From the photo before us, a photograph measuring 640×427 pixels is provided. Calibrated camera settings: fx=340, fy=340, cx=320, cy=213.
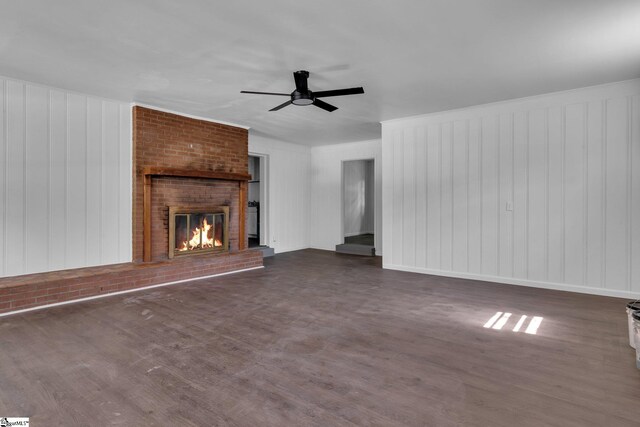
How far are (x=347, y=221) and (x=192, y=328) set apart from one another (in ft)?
23.2

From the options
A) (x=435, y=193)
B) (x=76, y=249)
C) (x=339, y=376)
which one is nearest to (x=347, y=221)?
(x=435, y=193)

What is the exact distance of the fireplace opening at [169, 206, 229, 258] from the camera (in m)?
5.26

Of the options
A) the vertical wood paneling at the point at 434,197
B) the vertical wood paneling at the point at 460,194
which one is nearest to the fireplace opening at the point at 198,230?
the vertical wood paneling at the point at 434,197

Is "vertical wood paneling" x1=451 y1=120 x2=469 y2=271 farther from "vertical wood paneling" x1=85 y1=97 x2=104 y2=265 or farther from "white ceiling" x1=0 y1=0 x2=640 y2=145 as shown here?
"vertical wood paneling" x1=85 y1=97 x2=104 y2=265

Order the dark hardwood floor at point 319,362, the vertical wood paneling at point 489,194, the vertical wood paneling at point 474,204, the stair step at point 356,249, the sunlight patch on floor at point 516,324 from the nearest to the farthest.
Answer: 1. the dark hardwood floor at point 319,362
2. the sunlight patch on floor at point 516,324
3. the vertical wood paneling at point 489,194
4. the vertical wood paneling at point 474,204
5. the stair step at point 356,249

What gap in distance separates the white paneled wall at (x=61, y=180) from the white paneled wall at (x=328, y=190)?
4.58 meters

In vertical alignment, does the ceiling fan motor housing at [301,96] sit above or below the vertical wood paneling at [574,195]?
above

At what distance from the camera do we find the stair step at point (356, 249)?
7.55m

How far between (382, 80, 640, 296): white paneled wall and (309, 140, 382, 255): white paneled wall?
2.17 m

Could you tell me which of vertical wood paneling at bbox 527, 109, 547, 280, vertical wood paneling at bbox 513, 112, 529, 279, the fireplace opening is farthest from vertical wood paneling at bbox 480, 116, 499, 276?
the fireplace opening

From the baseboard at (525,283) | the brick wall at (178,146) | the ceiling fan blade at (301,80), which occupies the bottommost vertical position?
the baseboard at (525,283)

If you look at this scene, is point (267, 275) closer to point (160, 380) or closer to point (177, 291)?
point (177, 291)

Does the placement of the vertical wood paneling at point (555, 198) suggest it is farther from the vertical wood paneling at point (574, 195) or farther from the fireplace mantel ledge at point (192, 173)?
the fireplace mantel ledge at point (192, 173)

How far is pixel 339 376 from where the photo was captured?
2.31 meters
